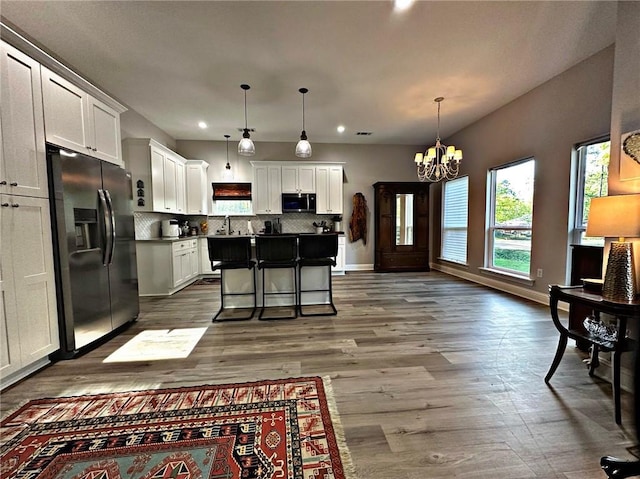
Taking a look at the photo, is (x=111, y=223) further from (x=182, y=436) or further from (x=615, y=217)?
(x=615, y=217)

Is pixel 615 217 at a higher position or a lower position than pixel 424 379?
higher

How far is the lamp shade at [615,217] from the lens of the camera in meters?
1.62

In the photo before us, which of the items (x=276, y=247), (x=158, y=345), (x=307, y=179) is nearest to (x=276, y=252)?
(x=276, y=247)

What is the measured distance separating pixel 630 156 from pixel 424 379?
2.13 m

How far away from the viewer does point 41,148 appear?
6.94 feet

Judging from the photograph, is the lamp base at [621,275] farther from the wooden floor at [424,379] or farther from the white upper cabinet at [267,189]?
the white upper cabinet at [267,189]

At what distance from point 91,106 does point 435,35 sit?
3430 mm

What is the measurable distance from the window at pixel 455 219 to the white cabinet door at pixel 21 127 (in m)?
6.16

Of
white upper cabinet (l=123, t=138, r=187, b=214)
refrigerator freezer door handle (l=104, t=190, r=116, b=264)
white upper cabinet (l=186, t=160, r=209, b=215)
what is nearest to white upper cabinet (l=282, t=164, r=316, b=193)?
white upper cabinet (l=186, t=160, r=209, b=215)

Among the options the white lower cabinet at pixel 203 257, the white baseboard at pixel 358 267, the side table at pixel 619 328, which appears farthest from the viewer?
the white baseboard at pixel 358 267

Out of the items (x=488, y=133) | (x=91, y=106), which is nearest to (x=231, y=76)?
(x=91, y=106)

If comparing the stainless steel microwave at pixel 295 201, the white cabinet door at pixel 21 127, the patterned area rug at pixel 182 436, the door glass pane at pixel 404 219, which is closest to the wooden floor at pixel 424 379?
the patterned area rug at pixel 182 436

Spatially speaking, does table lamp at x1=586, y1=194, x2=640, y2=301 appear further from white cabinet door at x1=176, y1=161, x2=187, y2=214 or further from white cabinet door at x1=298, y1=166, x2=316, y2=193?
white cabinet door at x1=176, y1=161, x2=187, y2=214

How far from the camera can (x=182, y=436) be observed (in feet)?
4.76
